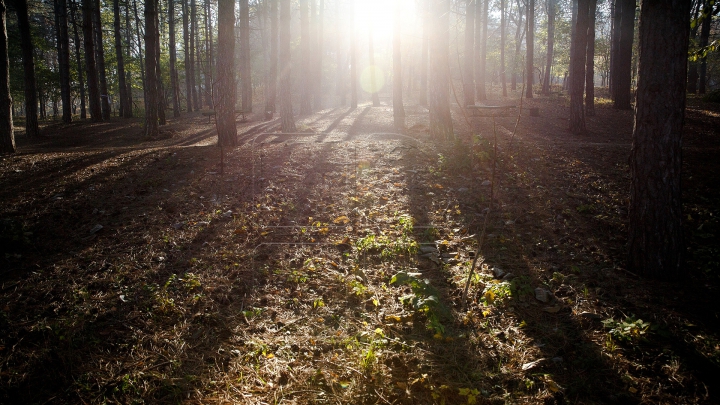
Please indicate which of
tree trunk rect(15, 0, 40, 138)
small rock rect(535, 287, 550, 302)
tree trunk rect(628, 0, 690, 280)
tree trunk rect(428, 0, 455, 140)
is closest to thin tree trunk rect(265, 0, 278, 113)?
tree trunk rect(15, 0, 40, 138)

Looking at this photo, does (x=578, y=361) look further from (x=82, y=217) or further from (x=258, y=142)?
(x=258, y=142)

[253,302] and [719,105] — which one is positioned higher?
[719,105]

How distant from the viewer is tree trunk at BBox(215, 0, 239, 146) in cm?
959

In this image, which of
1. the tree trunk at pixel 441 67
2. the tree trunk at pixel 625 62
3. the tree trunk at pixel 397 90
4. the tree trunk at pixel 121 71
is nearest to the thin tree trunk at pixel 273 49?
the tree trunk at pixel 397 90

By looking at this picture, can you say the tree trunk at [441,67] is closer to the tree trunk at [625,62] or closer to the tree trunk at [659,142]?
the tree trunk at [659,142]

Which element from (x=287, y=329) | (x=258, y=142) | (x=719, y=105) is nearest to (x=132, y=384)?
(x=287, y=329)

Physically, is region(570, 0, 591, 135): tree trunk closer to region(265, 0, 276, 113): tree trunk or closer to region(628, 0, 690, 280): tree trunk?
region(628, 0, 690, 280): tree trunk

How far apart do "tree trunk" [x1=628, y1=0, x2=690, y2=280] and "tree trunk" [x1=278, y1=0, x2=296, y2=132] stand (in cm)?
1087

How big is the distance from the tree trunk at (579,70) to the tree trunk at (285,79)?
8.87 meters

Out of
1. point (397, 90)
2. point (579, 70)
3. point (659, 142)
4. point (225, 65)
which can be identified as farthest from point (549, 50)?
point (659, 142)

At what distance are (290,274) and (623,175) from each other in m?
6.52

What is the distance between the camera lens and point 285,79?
13266 mm

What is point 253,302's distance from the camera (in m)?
3.75

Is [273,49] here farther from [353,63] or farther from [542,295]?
[542,295]
